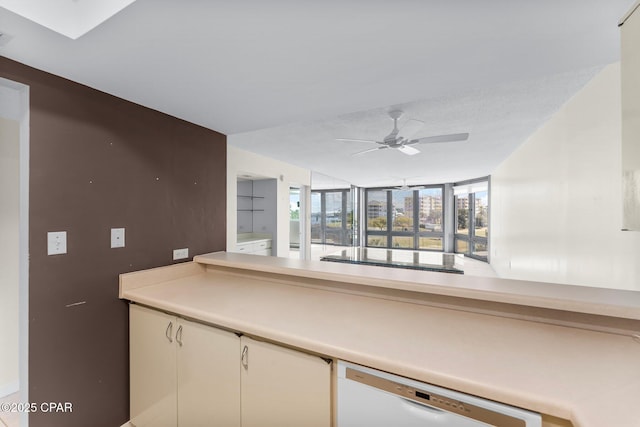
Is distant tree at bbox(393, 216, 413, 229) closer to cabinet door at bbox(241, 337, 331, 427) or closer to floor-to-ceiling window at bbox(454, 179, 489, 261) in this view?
floor-to-ceiling window at bbox(454, 179, 489, 261)

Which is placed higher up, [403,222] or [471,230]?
[403,222]

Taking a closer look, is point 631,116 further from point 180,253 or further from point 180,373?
point 180,253

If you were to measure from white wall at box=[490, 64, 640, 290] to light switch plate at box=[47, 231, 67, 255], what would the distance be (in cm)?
312

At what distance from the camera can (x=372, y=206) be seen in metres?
9.77

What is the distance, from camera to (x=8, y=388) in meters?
2.00

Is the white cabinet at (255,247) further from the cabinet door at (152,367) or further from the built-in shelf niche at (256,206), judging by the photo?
the cabinet door at (152,367)

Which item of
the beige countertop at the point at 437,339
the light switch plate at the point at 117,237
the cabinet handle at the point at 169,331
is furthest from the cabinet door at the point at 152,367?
the light switch plate at the point at 117,237

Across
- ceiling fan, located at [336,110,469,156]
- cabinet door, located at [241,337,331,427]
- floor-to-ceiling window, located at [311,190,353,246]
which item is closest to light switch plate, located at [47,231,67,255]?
cabinet door, located at [241,337,331,427]

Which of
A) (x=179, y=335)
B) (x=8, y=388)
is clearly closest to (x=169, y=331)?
(x=179, y=335)

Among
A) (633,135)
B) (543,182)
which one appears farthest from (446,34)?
(543,182)

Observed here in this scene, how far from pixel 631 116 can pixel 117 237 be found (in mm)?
2483

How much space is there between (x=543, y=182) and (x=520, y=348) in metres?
2.70

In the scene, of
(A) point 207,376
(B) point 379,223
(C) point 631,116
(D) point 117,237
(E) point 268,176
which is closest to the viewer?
(C) point 631,116

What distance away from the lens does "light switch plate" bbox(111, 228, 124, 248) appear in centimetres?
166
